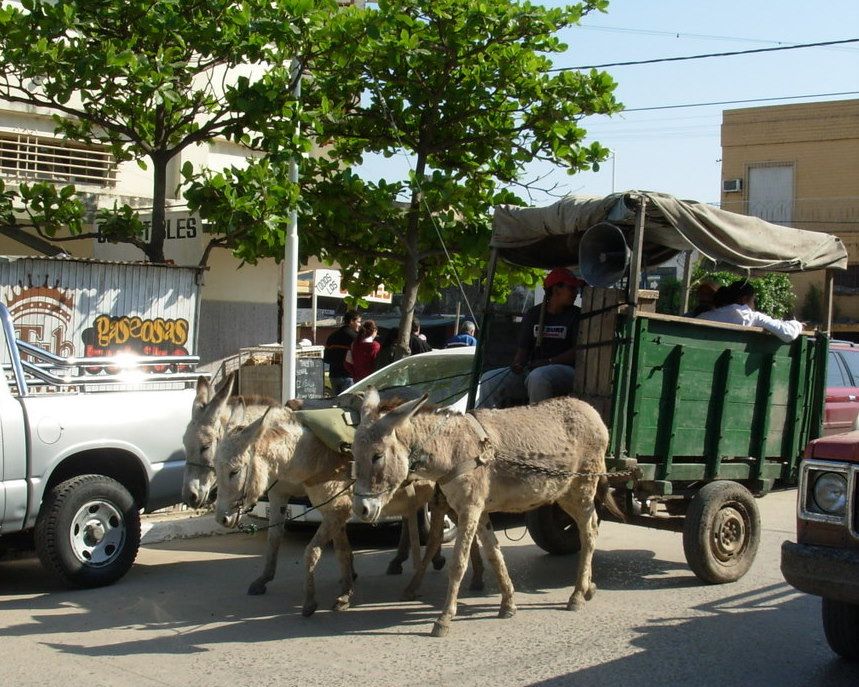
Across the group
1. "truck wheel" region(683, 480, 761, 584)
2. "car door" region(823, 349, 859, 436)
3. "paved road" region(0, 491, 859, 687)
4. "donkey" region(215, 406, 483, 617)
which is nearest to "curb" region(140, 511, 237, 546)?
"paved road" region(0, 491, 859, 687)

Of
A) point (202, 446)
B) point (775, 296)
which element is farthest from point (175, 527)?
point (775, 296)

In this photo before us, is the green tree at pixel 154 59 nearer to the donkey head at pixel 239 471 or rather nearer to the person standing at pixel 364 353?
the person standing at pixel 364 353

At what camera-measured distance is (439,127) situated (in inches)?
506

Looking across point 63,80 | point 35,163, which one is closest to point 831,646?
point 63,80

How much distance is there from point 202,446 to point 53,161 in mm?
9831

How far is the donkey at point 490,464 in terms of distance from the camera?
6480 millimetres

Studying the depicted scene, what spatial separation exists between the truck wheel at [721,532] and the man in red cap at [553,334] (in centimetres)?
140

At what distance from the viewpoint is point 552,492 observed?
7.42 metres

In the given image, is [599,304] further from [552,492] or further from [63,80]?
[63,80]

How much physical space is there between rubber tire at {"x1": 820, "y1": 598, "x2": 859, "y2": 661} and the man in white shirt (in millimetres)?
3106

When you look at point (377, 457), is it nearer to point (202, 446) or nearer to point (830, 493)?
point (202, 446)

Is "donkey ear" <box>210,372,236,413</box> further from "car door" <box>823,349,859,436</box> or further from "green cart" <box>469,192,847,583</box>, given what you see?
"car door" <box>823,349,859,436</box>

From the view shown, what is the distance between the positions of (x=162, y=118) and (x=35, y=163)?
15.8ft

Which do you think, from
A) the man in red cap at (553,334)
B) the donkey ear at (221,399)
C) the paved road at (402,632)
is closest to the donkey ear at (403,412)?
the paved road at (402,632)
